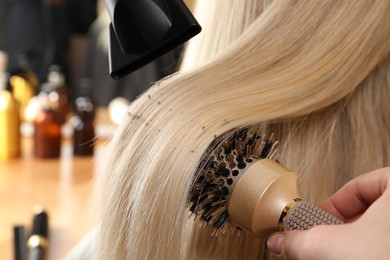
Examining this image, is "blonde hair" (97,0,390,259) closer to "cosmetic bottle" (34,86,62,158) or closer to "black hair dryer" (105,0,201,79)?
"black hair dryer" (105,0,201,79)

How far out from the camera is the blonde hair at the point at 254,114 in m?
0.58

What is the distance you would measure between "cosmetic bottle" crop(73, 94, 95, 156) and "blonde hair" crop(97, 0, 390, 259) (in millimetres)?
896

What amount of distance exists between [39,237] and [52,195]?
1.05ft

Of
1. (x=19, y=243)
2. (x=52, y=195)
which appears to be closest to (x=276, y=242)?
(x=19, y=243)

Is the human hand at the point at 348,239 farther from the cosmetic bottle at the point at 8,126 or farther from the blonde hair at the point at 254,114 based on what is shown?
the cosmetic bottle at the point at 8,126

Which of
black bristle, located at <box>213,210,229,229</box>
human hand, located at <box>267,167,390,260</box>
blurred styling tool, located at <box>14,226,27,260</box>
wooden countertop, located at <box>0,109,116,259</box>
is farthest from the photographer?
wooden countertop, located at <box>0,109,116,259</box>

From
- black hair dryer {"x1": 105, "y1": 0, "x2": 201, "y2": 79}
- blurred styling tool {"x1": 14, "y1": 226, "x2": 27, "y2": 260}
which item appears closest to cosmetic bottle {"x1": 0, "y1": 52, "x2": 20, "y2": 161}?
blurred styling tool {"x1": 14, "y1": 226, "x2": 27, "y2": 260}

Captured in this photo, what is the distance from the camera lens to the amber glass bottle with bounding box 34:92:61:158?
157cm

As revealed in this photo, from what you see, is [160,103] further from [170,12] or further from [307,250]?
[307,250]

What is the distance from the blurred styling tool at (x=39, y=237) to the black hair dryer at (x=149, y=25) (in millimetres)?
455

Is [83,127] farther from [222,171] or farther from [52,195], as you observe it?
[222,171]

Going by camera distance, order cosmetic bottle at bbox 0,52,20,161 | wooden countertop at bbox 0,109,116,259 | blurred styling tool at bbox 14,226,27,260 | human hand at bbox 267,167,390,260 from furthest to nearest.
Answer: cosmetic bottle at bbox 0,52,20,161 < wooden countertop at bbox 0,109,116,259 < blurred styling tool at bbox 14,226,27,260 < human hand at bbox 267,167,390,260

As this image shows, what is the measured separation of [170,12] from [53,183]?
0.89 metres

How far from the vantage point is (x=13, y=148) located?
1.55 meters
